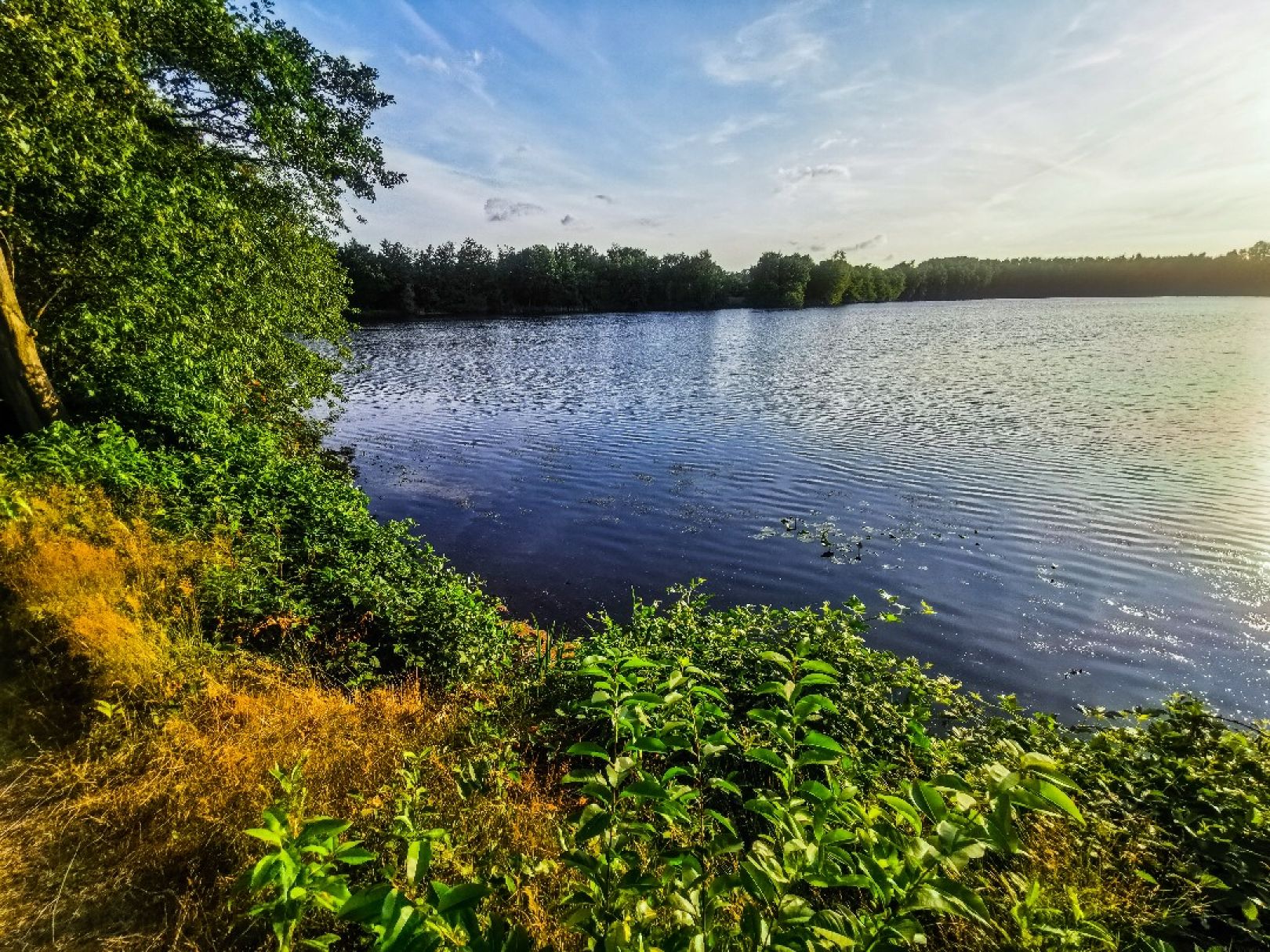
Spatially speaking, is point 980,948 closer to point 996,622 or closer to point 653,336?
point 996,622

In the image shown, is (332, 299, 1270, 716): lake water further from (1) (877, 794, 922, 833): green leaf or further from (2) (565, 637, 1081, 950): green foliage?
(1) (877, 794, 922, 833): green leaf

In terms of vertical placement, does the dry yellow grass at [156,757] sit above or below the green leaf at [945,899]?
below

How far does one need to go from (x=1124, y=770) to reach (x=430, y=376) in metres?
49.1

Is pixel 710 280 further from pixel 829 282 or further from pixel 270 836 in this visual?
pixel 270 836

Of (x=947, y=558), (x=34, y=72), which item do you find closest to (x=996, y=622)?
(x=947, y=558)

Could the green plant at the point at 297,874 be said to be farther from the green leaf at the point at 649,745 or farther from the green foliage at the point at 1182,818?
the green foliage at the point at 1182,818

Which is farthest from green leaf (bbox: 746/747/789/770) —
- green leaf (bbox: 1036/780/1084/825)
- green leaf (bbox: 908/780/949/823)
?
green leaf (bbox: 1036/780/1084/825)

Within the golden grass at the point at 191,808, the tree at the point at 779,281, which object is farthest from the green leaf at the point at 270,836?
the tree at the point at 779,281

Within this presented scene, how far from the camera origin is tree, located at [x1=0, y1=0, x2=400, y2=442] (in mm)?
9742

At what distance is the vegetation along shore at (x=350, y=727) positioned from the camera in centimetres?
234

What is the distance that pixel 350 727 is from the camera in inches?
236

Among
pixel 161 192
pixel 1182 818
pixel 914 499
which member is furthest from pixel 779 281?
pixel 1182 818

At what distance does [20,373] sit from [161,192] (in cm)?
476

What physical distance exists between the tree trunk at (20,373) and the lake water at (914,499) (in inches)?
351
